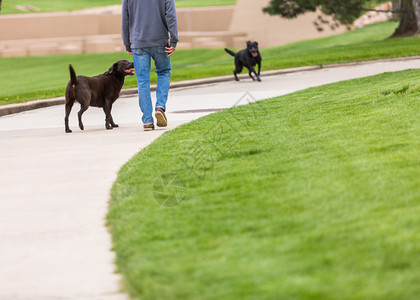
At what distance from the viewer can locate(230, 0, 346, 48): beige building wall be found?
5397 cm

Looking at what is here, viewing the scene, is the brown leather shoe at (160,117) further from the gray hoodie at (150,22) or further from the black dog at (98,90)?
the gray hoodie at (150,22)

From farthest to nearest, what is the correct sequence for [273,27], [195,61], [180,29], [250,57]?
[180,29]
[273,27]
[195,61]
[250,57]

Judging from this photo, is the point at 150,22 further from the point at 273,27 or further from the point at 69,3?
the point at 69,3

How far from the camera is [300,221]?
4.72 m

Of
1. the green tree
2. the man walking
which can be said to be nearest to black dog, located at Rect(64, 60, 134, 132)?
the man walking

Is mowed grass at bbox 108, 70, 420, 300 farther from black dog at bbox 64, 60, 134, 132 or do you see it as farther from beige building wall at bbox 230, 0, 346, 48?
beige building wall at bbox 230, 0, 346, 48

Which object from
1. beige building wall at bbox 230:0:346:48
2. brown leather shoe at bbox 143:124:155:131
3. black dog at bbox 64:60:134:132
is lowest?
beige building wall at bbox 230:0:346:48

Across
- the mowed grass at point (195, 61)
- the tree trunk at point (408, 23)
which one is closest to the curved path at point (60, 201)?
the mowed grass at point (195, 61)

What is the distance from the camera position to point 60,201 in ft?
21.2

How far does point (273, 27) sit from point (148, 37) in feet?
145

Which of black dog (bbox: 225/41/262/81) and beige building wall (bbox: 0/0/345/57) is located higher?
black dog (bbox: 225/41/262/81)

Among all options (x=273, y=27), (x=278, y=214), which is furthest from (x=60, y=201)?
(x=273, y=27)

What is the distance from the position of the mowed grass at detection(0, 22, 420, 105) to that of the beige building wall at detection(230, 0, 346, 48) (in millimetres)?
5180

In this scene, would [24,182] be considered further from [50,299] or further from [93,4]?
[93,4]
